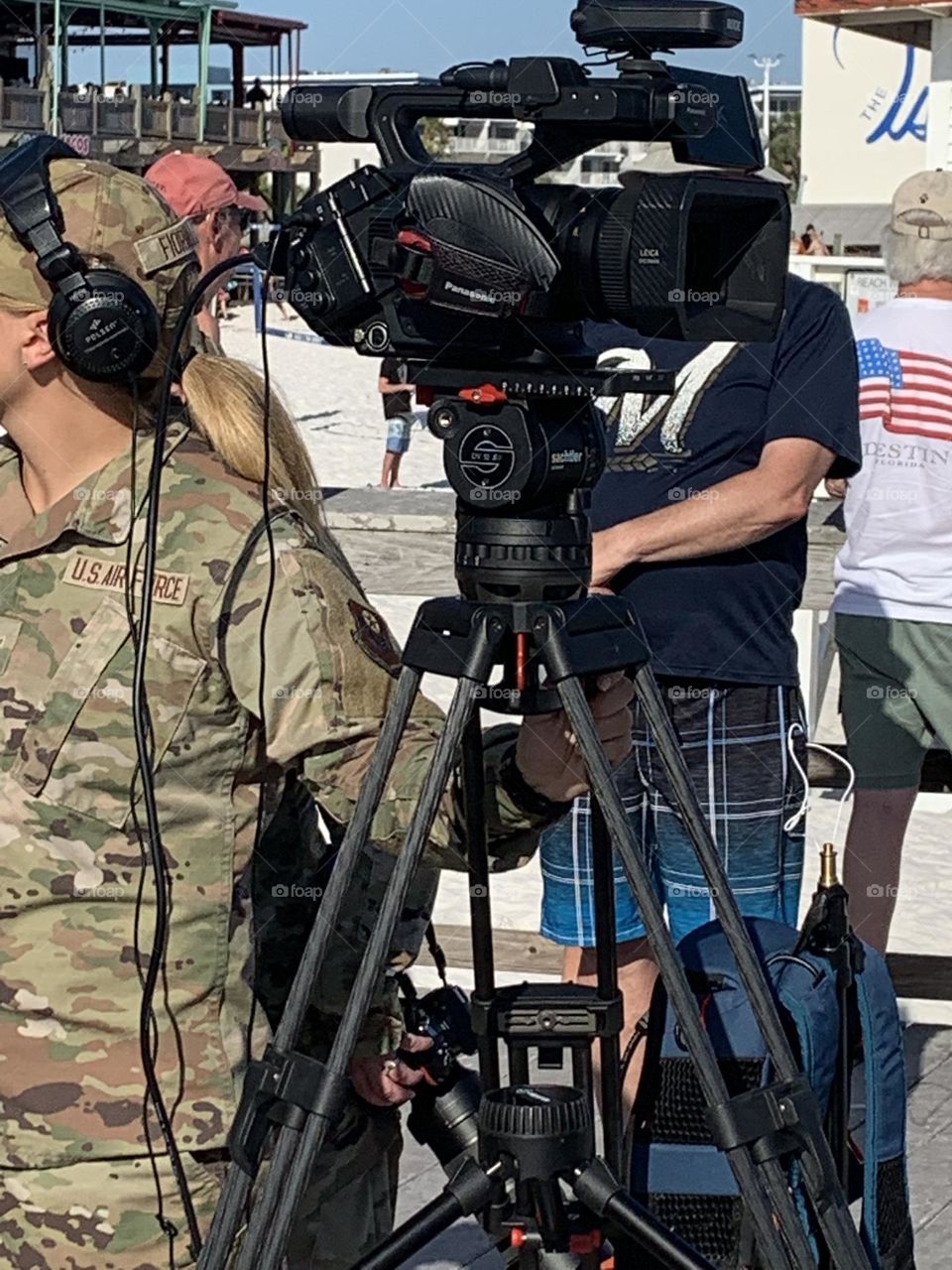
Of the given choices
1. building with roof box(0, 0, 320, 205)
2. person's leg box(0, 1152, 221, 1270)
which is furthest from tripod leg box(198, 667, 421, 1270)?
building with roof box(0, 0, 320, 205)

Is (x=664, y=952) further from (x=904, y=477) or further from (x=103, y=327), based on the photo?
(x=904, y=477)

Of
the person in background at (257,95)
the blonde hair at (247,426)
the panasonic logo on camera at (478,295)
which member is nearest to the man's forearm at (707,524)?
the blonde hair at (247,426)

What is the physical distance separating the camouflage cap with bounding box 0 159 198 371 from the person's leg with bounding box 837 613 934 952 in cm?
264

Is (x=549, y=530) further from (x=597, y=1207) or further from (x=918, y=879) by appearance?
(x=918, y=879)

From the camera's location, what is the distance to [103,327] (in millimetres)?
2139

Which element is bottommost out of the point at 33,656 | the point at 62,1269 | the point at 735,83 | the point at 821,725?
the point at 821,725

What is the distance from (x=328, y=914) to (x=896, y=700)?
8.96 feet

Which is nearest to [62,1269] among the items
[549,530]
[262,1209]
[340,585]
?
[262,1209]

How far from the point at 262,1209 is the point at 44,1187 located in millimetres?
294

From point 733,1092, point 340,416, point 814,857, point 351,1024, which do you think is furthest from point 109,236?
point 340,416

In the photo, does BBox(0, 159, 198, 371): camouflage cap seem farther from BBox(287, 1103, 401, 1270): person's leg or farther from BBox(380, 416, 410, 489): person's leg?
BBox(380, 416, 410, 489): person's leg

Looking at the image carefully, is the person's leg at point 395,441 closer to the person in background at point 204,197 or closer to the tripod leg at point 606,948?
the person in background at point 204,197

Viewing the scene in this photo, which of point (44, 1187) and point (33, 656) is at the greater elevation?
point (33, 656)

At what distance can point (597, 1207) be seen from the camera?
212 cm
